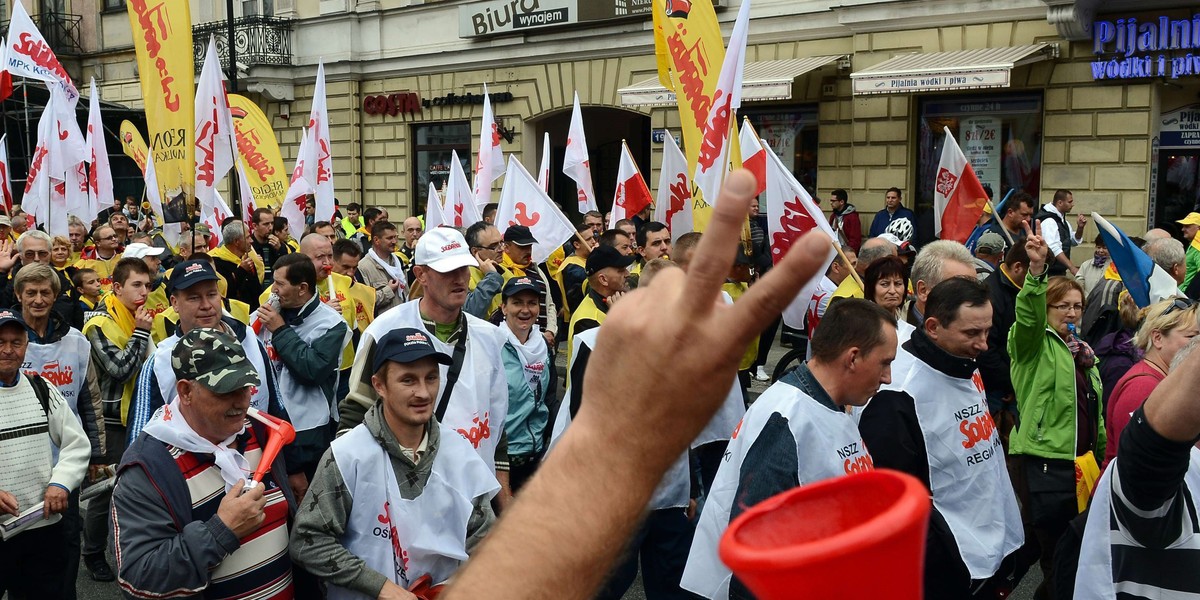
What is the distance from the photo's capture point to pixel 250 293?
9.52 m

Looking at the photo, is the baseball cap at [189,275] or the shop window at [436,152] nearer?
the baseball cap at [189,275]

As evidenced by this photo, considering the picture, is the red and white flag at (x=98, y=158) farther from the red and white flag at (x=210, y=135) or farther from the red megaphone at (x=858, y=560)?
the red megaphone at (x=858, y=560)

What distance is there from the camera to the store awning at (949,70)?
1461 cm

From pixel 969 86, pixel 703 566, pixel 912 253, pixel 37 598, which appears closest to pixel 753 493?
pixel 703 566

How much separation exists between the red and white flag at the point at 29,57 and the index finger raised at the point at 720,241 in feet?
45.6

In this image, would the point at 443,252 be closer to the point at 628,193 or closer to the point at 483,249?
the point at 483,249

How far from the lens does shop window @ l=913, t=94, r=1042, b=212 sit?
51.2ft

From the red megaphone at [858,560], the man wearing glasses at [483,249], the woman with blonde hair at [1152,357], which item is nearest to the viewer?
the red megaphone at [858,560]

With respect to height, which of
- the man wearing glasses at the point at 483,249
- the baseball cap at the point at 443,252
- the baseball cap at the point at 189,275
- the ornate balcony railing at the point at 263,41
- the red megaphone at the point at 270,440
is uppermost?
the ornate balcony railing at the point at 263,41

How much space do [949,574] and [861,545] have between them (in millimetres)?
3365

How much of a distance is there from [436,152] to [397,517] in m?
20.6

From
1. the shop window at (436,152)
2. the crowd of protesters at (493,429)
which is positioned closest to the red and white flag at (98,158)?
the crowd of protesters at (493,429)

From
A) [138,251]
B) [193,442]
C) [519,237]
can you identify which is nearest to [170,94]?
[138,251]

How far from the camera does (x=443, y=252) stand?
4.84m
